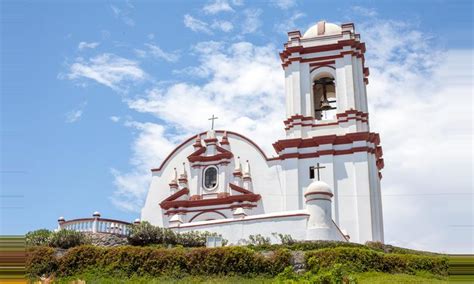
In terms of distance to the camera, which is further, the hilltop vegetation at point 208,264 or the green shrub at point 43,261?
the green shrub at point 43,261

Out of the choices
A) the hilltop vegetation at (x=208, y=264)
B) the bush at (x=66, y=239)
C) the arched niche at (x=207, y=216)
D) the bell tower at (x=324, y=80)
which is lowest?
the hilltop vegetation at (x=208, y=264)

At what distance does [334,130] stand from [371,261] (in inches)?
470

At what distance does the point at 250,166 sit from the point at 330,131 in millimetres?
4452

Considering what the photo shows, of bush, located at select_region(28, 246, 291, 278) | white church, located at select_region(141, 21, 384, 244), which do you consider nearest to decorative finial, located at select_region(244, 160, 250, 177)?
white church, located at select_region(141, 21, 384, 244)

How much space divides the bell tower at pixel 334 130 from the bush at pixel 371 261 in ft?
25.2

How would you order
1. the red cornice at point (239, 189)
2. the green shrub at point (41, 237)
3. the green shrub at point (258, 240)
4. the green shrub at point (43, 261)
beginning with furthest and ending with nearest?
1. the red cornice at point (239, 189)
2. the green shrub at point (258, 240)
3. the green shrub at point (41, 237)
4. the green shrub at point (43, 261)

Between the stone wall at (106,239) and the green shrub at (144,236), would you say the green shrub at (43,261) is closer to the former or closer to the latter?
the stone wall at (106,239)

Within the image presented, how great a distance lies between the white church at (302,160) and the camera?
2567cm

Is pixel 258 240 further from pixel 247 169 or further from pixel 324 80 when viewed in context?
pixel 324 80

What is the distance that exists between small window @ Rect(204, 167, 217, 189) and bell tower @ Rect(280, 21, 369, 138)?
4.43 m

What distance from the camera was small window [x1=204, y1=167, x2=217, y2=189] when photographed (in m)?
27.9

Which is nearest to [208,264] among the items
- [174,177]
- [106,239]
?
[106,239]

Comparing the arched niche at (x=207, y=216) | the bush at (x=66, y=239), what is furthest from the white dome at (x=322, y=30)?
the bush at (x=66, y=239)

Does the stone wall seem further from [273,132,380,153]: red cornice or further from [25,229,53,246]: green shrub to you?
[273,132,380,153]: red cornice
